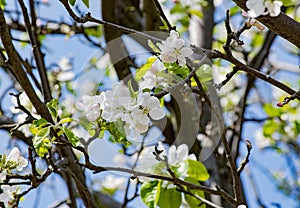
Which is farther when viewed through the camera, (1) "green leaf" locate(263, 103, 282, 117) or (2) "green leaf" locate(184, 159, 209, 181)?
(1) "green leaf" locate(263, 103, 282, 117)

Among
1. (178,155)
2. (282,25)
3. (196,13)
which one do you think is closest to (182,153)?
(178,155)

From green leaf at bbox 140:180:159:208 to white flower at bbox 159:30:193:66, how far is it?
0.28 meters

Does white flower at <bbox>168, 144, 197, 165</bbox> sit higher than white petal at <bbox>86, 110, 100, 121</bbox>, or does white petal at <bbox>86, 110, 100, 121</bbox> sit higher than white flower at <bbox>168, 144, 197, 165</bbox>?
white petal at <bbox>86, 110, 100, 121</bbox>

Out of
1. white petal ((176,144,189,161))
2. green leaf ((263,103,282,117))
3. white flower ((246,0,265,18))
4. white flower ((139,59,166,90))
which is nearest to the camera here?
white flower ((246,0,265,18))

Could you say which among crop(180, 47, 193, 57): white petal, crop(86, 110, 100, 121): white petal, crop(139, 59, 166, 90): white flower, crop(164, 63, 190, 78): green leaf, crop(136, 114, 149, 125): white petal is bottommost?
crop(136, 114, 149, 125): white petal

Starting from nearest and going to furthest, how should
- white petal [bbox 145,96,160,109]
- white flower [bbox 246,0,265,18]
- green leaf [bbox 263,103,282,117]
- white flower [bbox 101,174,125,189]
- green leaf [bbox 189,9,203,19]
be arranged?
white flower [bbox 246,0,265,18] < white petal [bbox 145,96,160,109] < green leaf [bbox 189,9,203,19] < green leaf [bbox 263,103,282,117] < white flower [bbox 101,174,125,189]

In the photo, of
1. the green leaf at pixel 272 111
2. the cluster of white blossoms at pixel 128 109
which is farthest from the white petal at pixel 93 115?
the green leaf at pixel 272 111

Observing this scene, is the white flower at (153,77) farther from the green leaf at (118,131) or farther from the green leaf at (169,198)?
the green leaf at (169,198)

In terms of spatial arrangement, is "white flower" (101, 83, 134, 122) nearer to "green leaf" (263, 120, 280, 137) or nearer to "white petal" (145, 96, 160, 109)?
"white petal" (145, 96, 160, 109)

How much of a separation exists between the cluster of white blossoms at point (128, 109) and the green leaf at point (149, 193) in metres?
0.19

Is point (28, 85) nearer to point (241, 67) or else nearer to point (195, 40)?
point (241, 67)

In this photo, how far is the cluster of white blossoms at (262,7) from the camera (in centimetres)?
61

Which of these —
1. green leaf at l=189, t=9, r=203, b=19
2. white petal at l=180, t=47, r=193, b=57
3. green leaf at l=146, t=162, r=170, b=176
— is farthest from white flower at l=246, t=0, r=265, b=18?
green leaf at l=189, t=9, r=203, b=19

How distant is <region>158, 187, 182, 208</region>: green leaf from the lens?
960 mm
